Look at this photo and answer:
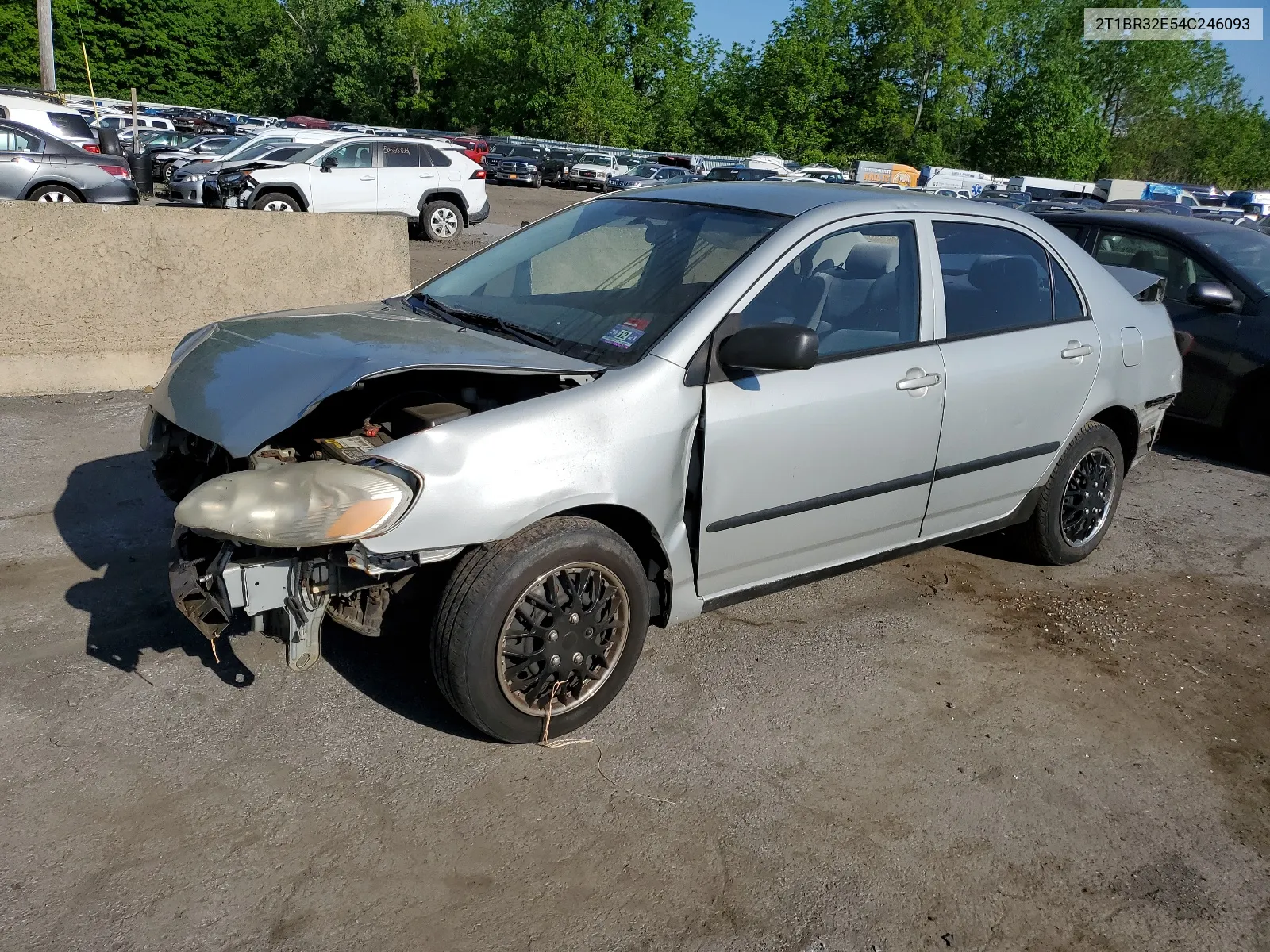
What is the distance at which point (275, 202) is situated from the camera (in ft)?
53.4

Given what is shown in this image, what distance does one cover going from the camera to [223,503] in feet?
9.30

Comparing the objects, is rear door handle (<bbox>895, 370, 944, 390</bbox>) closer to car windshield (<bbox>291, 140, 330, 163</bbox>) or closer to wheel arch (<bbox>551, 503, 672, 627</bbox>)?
wheel arch (<bbox>551, 503, 672, 627</bbox>)

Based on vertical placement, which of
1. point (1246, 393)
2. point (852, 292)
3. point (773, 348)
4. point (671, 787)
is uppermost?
point (852, 292)

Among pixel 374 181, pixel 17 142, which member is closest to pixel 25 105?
pixel 17 142

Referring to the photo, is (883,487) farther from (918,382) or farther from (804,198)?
(804,198)

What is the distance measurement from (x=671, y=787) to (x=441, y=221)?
15.4 metres

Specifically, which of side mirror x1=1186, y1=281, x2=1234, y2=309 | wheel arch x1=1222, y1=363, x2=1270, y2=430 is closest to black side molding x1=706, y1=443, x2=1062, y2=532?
side mirror x1=1186, y1=281, x2=1234, y2=309

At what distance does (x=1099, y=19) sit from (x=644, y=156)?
40.8 m

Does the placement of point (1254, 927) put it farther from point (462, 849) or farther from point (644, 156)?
point (644, 156)

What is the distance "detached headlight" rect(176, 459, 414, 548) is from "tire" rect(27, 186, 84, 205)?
520 inches

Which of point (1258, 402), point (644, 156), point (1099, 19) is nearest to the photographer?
point (1258, 402)

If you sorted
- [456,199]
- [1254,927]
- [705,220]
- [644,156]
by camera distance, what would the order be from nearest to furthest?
[1254,927] < [705,220] < [456,199] < [644,156]

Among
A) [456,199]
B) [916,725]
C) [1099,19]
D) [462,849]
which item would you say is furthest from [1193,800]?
[1099,19]

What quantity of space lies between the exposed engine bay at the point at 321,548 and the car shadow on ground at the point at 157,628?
1.02ft
